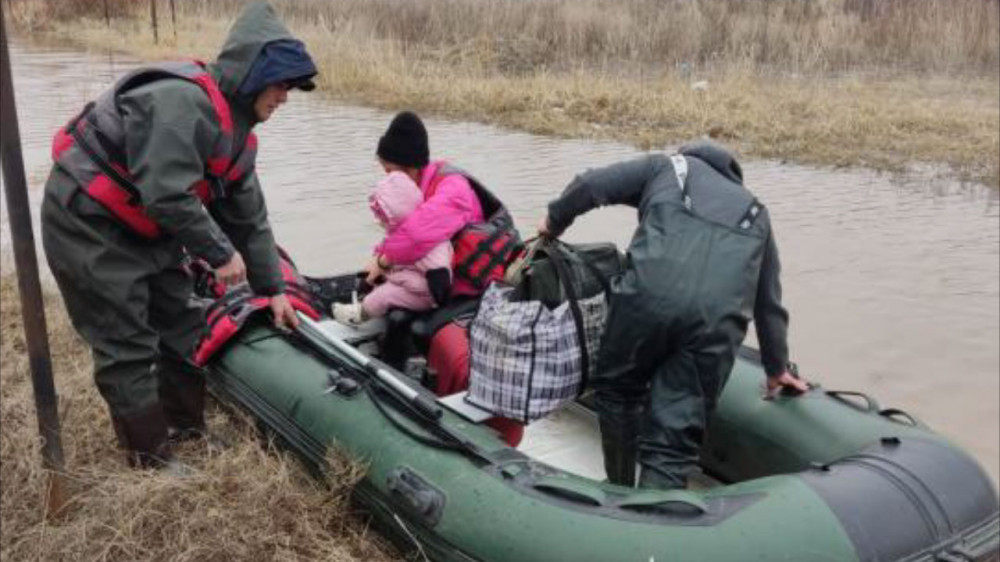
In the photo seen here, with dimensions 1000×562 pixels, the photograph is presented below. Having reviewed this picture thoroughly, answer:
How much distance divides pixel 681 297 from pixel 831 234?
4.66 meters

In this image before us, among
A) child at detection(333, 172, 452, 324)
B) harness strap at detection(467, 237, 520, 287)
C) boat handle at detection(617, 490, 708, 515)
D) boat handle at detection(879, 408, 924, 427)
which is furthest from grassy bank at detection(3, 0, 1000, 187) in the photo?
boat handle at detection(617, 490, 708, 515)

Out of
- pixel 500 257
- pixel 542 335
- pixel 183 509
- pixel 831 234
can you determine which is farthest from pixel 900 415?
pixel 831 234

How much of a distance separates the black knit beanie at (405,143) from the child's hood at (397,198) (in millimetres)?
80

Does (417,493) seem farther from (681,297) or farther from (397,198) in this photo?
(397,198)

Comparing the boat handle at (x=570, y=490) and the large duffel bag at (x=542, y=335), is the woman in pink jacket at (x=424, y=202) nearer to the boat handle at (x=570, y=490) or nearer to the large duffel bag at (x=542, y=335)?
the large duffel bag at (x=542, y=335)

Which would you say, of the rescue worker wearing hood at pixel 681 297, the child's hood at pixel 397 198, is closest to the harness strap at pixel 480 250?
the child's hood at pixel 397 198

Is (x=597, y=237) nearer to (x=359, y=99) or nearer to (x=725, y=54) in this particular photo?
(x=359, y=99)

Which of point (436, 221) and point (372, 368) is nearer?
point (372, 368)

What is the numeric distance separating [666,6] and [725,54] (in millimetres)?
1462

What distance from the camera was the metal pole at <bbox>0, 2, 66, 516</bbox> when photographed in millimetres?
2625

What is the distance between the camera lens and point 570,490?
2.60 meters

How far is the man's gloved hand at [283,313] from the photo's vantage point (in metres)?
3.38

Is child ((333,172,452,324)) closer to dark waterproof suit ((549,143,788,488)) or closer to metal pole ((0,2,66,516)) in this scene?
dark waterproof suit ((549,143,788,488))

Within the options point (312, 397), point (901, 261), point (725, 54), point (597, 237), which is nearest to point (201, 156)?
point (312, 397)
